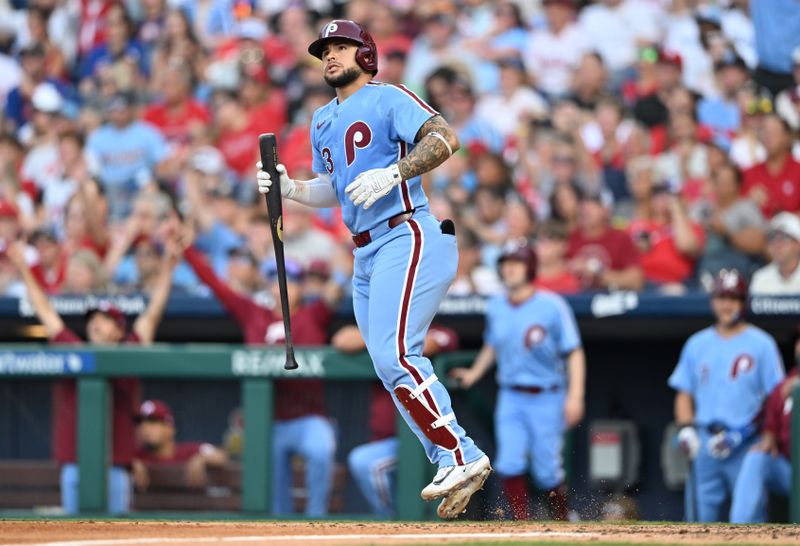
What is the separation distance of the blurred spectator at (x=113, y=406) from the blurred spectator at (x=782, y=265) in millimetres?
3388

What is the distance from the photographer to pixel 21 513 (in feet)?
24.8

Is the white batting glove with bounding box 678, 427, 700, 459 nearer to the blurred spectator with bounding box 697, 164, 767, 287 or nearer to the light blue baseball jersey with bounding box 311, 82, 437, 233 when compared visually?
the blurred spectator with bounding box 697, 164, 767, 287

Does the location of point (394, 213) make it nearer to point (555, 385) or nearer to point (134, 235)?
point (555, 385)

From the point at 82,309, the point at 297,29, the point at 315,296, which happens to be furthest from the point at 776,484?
the point at 297,29

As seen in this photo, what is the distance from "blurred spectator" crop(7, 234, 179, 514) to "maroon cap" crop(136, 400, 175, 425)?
1.9 inches

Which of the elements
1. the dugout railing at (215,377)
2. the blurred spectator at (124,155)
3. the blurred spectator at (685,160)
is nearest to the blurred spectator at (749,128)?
the blurred spectator at (685,160)

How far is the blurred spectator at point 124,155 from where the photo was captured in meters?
11.2

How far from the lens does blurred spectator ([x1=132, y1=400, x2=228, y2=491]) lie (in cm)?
757

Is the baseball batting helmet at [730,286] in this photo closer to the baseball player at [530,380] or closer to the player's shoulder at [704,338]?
the player's shoulder at [704,338]

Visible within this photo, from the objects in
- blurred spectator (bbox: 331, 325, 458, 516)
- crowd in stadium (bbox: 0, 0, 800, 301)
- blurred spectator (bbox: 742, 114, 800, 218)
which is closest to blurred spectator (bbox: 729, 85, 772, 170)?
crowd in stadium (bbox: 0, 0, 800, 301)

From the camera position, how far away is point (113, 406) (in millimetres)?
7688

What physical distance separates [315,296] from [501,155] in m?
2.49

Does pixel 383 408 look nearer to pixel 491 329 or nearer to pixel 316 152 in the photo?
pixel 491 329

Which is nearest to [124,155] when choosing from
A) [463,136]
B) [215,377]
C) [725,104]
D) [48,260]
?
[48,260]
